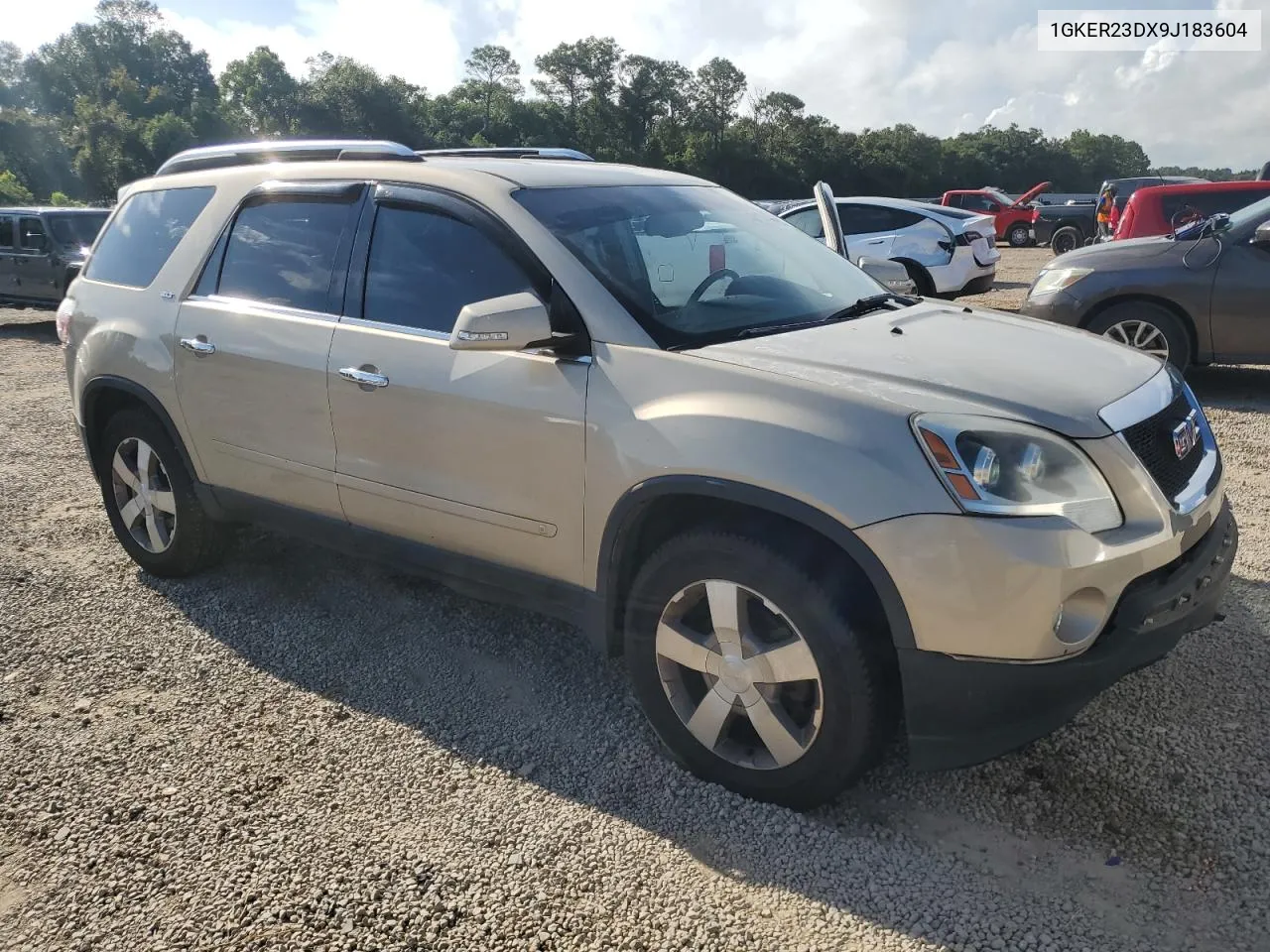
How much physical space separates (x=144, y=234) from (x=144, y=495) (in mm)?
1163

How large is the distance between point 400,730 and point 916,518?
6.09 ft

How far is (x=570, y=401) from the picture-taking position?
2.74 m

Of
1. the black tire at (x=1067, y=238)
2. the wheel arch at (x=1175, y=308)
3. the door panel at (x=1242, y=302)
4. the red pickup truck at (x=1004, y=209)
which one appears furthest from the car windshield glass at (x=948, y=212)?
the red pickup truck at (x=1004, y=209)

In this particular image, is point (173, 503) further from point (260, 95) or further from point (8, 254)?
point (260, 95)

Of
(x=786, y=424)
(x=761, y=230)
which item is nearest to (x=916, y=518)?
(x=786, y=424)

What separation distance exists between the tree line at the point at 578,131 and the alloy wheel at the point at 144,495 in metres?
54.6

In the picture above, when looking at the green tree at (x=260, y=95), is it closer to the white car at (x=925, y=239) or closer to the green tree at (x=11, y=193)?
the green tree at (x=11, y=193)

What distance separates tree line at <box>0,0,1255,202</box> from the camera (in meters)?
62.4

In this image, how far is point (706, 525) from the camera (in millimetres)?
2566

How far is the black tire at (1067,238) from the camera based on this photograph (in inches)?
889

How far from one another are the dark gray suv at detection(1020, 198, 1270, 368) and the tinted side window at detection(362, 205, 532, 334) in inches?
210

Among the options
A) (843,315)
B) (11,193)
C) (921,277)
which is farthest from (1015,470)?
(11,193)

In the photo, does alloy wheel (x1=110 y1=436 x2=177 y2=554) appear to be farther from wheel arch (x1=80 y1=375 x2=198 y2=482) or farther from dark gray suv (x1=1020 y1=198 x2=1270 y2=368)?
dark gray suv (x1=1020 y1=198 x2=1270 y2=368)

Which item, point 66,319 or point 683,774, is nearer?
point 683,774
